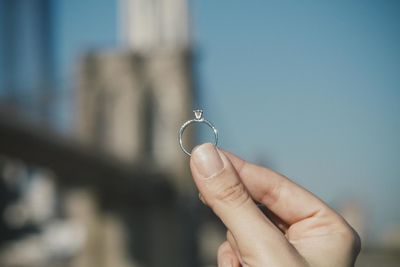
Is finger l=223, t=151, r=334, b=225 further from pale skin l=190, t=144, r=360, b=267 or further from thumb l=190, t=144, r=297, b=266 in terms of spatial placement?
thumb l=190, t=144, r=297, b=266

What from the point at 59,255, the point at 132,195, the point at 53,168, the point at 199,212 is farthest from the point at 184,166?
the point at 59,255

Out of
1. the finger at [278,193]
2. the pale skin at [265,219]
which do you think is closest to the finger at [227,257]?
the pale skin at [265,219]

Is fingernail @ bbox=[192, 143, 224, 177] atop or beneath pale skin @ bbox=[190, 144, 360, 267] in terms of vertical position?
atop

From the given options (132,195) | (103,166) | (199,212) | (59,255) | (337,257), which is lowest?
(59,255)

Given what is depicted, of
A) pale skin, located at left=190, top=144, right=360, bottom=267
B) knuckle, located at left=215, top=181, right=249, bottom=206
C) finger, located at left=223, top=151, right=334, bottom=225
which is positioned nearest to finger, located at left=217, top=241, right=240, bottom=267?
pale skin, located at left=190, top=144, right=360, bottom=267

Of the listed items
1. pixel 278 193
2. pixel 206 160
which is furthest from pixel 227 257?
pixel 206 160

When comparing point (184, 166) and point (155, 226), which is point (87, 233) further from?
point (184, 166)

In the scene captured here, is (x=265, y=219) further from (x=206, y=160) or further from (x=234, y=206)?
(x=206, y=160)

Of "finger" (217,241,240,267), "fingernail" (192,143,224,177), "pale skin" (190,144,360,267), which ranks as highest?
"fingernail" (192,143,224,177)
